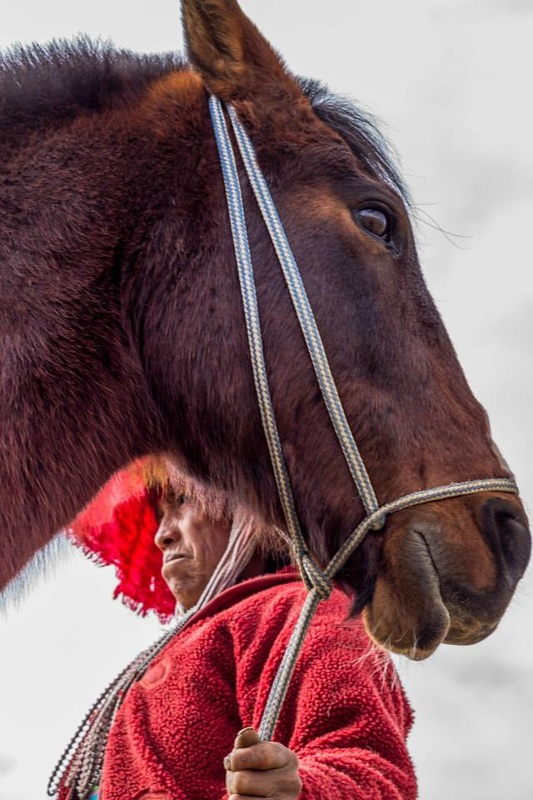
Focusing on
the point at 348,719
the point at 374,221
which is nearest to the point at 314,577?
the point at 348,719

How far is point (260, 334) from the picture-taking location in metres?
1.68

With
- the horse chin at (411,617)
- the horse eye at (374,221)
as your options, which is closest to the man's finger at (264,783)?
the horse chin at (411,617)

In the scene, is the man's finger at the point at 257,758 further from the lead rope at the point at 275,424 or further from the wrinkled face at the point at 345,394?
the wrinkled face at the point at 345,394

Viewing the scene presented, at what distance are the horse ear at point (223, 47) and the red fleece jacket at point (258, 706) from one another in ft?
3.56

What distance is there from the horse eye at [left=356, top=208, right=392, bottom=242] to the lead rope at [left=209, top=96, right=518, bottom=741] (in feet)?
0.61

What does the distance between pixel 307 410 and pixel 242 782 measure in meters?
0.63

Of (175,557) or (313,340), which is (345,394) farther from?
(175,557)

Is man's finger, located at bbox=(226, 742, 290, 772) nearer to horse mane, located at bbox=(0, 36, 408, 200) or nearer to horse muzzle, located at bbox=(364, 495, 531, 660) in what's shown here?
horse muzzle, located at bbox=(364, 495, 531, 660)

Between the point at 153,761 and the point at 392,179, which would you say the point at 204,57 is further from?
the point at 153,761

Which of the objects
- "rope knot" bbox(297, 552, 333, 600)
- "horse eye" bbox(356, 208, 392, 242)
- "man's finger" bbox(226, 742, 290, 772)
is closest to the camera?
"man's finger" bbox(226, 742, 290, 772)

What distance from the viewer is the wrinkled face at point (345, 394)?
64.2 inches

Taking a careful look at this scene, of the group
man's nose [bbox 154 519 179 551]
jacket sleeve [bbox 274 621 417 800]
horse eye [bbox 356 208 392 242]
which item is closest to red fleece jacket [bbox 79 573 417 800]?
jacket sleeve [bbox 274 621 417 800]

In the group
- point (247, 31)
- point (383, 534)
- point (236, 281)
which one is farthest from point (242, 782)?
point (247, 31)

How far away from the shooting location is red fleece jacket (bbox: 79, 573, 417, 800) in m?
1.79
